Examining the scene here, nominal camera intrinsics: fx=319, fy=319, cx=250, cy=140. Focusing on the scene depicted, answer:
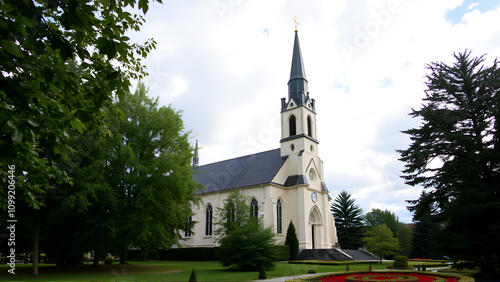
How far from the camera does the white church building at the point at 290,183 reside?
116 ft

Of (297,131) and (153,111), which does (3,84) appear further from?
Answer: (297,131)

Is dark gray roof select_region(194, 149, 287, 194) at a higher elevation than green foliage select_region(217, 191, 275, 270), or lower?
higher

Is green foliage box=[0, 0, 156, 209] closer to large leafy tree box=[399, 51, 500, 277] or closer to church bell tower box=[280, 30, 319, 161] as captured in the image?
large leafy tree box=[399, 51, 500, 277]

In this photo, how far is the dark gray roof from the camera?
38125 mm

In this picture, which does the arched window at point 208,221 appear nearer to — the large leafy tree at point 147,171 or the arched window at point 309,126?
the arched window at point 309,126

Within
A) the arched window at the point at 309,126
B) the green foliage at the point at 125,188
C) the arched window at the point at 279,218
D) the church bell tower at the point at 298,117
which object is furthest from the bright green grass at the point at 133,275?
the arched window at the point at 309,126

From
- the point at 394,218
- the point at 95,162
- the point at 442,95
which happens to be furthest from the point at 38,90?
the point at 394,218

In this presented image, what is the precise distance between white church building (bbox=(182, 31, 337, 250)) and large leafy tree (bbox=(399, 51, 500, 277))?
16.8m

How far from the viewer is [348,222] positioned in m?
48.8

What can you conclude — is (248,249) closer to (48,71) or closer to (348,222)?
(48,71)

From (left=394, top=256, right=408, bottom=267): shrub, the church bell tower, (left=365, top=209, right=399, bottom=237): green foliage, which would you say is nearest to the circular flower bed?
(left=394, top=256, right=408, bottom=267): shrub

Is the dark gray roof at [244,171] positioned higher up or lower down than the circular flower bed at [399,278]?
higher up

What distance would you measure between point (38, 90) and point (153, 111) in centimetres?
1886

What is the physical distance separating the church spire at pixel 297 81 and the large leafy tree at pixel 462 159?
19369 mm
